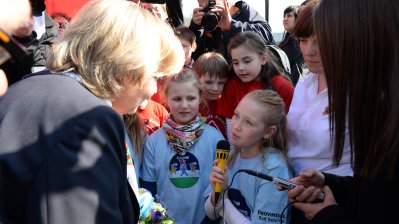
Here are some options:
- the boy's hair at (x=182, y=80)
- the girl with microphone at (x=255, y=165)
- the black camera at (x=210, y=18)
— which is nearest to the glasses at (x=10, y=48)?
the girl with microphone at (x=255, y=165)

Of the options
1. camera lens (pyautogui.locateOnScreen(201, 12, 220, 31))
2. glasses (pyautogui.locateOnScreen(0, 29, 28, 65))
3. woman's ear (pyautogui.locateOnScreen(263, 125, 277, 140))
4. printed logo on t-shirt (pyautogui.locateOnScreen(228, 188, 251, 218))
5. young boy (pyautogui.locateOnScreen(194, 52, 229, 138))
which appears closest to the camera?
glasses (pyautogui.locateOnScreen(0, 29, 28, 65))

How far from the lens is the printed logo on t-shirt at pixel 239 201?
2283 millimetres

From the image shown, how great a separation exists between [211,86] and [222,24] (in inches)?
25.4

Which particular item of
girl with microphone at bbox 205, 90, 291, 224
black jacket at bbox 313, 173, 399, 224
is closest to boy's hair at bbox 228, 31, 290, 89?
girl with microphone at bbox 205, 90, 291, 224

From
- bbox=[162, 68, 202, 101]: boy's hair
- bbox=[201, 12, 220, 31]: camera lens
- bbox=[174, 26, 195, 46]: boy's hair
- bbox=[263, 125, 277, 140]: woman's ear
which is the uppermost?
bbox=[201, 12, 220, 31]: camera lens

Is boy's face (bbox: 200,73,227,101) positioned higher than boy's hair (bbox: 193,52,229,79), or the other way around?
boy's hair (bbox: 193,52,229,79)

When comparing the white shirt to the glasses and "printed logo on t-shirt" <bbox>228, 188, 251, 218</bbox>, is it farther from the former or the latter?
the glasses

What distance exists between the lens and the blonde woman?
39.8 inches

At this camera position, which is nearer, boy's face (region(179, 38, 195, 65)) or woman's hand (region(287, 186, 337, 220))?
woman's hand (region(287, 186, 337, 220))

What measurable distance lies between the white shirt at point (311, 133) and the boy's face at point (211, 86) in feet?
3.00

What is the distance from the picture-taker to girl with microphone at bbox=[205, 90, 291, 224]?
2184mm

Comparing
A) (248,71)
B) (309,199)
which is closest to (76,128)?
(309,199)

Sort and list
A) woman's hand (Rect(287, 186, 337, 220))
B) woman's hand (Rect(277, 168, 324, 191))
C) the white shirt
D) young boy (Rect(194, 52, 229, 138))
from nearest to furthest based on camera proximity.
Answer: woman's hand (Rect(287, 186, 337, 220)) → woman's hand (Rect(277, 168, 324, 191)) → the white shirt → young boy (Rect(194, 52, 229, 138))

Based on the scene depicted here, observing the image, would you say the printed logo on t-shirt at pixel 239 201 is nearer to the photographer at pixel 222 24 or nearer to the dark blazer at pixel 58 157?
Answer: the dark blazer at pixel 58 157
